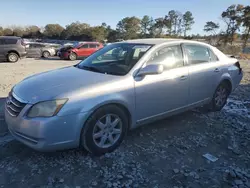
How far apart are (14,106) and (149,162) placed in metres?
1.88

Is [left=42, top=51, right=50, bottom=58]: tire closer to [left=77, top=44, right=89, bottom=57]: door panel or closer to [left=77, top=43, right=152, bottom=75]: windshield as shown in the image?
[left=77, top=44, right=89, bottom=57]: door panel

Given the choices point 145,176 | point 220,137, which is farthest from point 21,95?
point 220,137

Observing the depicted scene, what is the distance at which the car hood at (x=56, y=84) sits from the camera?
2.78 metres

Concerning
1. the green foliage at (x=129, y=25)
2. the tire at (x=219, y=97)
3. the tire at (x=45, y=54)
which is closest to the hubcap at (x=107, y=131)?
the tire at (x=219, y=97)

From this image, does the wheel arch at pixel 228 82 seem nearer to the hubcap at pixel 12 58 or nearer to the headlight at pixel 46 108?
the headlight at pixel 46 108

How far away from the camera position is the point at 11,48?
1474 cm

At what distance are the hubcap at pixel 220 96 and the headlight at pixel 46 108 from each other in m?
3.34

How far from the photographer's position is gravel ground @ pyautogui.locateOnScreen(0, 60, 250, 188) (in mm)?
2635

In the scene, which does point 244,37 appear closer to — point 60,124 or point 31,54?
point 31,54

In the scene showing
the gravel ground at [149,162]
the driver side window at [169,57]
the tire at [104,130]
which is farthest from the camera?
the driver side window at [169,57]

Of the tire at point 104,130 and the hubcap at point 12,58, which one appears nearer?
the tire at point 104,130

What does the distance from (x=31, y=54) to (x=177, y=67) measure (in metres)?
17.9

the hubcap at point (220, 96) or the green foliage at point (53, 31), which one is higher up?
the green foliage at point (53, 31)

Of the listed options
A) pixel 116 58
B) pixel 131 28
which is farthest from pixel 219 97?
pixel 131 28
